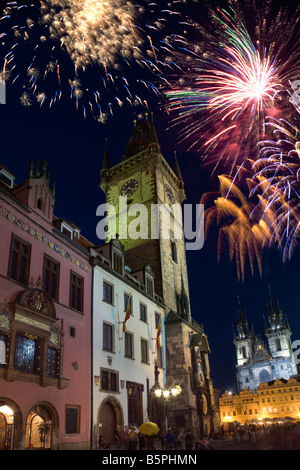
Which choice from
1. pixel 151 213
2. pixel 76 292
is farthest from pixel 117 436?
pixel 151 213

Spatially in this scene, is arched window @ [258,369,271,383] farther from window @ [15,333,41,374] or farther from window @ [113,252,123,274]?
window @ [15,333,41,374]

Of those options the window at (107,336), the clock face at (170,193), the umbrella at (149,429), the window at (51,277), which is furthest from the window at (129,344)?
the clock face at (170,193)

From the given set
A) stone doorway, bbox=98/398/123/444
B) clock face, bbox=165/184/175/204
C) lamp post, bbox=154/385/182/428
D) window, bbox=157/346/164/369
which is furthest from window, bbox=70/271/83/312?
clock face, bbox=165/184/175/204

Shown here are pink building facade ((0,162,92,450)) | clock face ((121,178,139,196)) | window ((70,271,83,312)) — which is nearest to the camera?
pink building facade ((0,162,92,450))

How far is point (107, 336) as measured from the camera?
2794cm

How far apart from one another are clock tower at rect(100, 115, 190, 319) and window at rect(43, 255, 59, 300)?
18.2 m

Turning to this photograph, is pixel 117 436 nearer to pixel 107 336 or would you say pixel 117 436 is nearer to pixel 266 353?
pixel 107 336

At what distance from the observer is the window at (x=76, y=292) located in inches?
988

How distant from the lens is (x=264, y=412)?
106m

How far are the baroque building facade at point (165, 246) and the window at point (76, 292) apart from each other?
39.9 feet

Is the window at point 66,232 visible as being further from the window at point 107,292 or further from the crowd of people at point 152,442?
the crowd of people at point 152,442

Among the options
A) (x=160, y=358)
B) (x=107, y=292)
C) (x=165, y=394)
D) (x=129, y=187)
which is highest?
(x=129, y=187)

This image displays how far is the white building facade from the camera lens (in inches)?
1010

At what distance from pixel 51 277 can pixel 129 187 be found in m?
28.5
